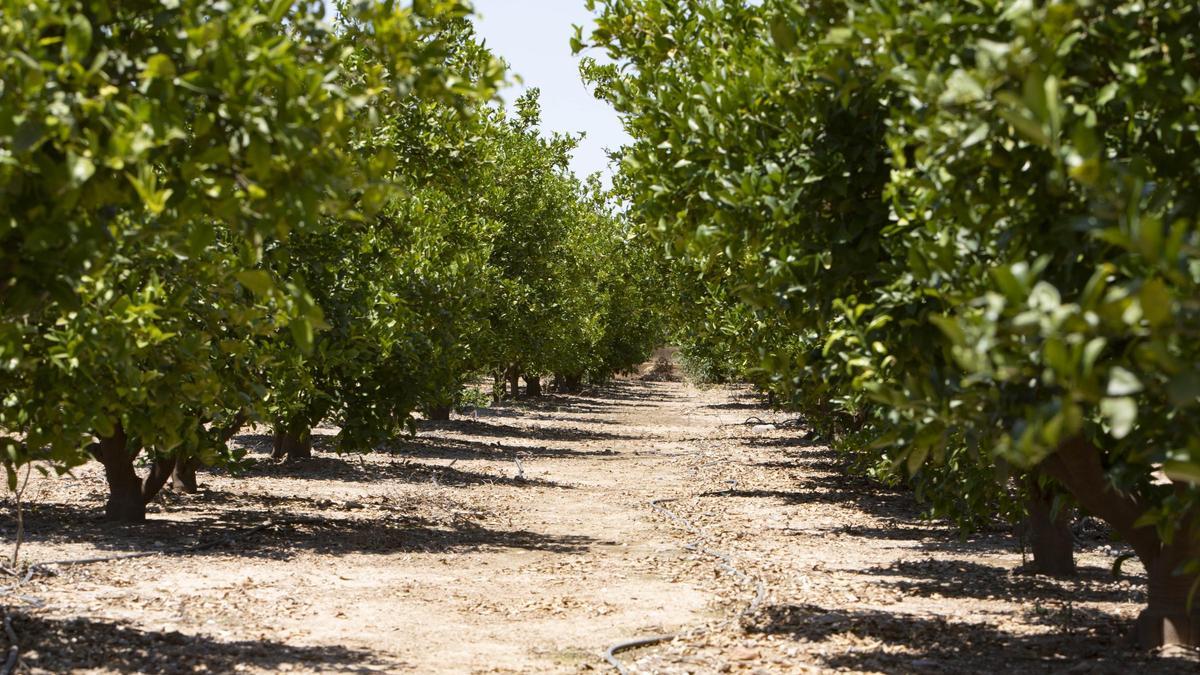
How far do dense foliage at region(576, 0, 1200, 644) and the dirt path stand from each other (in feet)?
4.87

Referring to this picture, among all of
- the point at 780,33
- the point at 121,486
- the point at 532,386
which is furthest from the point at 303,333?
the point at 532,386

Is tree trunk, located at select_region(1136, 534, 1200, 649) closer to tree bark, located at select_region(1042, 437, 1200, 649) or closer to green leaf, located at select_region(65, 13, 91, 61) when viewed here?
tree bark, located at select_region(1042, 437, 1200, 649)

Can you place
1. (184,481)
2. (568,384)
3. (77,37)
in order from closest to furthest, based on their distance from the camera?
1. (77,37)
2. (184,481)
3. (568,384)

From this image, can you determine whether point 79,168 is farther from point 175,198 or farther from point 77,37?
point 175,198

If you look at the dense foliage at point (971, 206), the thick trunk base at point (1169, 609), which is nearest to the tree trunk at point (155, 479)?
the dense foliage at point (971, 206)

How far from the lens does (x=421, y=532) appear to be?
1492cm

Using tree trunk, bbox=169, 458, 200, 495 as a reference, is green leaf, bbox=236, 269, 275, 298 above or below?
above

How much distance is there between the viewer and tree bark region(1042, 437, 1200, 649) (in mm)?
7395

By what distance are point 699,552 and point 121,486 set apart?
6664 millimetres

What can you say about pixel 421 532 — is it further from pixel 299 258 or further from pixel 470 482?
pixel 470 482

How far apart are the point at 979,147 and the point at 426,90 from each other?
2.49 metres

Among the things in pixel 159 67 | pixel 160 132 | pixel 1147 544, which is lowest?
pixel 1147 544

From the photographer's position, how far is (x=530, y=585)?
11.4 metres

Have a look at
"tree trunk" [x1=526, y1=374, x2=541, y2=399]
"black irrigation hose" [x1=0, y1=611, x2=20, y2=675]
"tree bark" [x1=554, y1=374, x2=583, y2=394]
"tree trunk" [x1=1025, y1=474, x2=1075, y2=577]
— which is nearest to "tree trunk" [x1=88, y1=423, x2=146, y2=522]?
"black irrigation hose" [x1=0, y1=611, x2=20, y2=675]
